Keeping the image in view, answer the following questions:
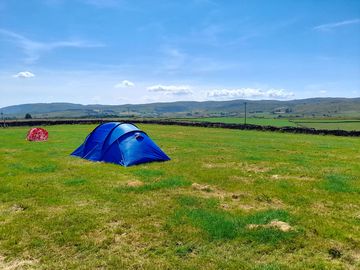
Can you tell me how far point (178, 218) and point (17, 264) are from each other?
13.2 ft

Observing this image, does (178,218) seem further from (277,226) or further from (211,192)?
(211,192)

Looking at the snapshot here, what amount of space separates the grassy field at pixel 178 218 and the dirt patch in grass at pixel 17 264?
0.02 m

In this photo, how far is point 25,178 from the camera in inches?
526

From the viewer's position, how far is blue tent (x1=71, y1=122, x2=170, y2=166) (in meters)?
16.9

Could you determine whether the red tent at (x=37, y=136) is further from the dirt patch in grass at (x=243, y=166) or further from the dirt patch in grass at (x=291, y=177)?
the dirt patch in grass at (x=291, y=177)

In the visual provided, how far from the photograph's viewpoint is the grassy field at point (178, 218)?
6.60 meters

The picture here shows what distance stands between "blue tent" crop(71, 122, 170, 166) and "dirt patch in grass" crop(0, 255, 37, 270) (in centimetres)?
991

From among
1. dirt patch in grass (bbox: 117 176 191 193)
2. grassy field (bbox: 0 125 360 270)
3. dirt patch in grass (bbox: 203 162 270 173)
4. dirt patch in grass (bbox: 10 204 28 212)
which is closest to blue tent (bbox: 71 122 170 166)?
grassy field (bbox: 0 125 360 270)

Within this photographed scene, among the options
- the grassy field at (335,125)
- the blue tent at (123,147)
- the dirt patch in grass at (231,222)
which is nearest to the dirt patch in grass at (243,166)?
the blue tent at (123,147)

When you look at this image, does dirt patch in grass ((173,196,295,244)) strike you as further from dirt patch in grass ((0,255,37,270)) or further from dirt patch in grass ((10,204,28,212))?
dirt patch in grass ((10,204,28,212))

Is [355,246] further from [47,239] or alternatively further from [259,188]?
[47,239]

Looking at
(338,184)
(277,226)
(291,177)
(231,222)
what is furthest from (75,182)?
(338,184)

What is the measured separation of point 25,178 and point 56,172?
1681 millimetres

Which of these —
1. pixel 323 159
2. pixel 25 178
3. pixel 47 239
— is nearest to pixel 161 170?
pixel 25 178
